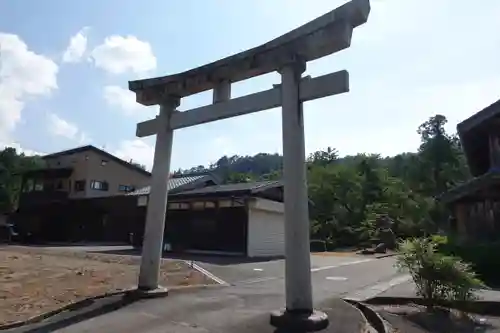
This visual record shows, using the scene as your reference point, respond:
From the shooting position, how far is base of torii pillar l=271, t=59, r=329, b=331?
18.9 ft

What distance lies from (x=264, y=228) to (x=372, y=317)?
14.4 m

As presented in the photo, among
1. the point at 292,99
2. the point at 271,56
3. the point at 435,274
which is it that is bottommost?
the point at 435,274

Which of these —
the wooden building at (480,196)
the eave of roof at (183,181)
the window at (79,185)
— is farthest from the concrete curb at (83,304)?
the window at (79,185)

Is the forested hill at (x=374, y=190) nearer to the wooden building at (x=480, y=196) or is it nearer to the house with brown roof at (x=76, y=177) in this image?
the house with brown roof at (x=76, y=177)

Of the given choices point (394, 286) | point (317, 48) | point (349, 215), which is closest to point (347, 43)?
point (317, 48)

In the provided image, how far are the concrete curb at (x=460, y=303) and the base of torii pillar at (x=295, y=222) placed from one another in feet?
7.99

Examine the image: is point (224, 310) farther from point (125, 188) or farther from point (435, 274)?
point (125, 188)

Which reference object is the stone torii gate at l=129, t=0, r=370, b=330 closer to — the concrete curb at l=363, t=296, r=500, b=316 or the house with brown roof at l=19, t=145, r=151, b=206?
the concrete curb at l=363, t=296, r=500, b=316

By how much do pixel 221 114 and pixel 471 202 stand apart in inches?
436

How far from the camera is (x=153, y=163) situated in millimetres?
8383

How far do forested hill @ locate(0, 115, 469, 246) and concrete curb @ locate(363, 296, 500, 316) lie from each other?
76.6 ft

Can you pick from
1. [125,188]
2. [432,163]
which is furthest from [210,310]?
[432,163]

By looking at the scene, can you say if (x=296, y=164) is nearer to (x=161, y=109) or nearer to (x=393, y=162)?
(x=161, y=109)

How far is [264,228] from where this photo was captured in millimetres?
20875
